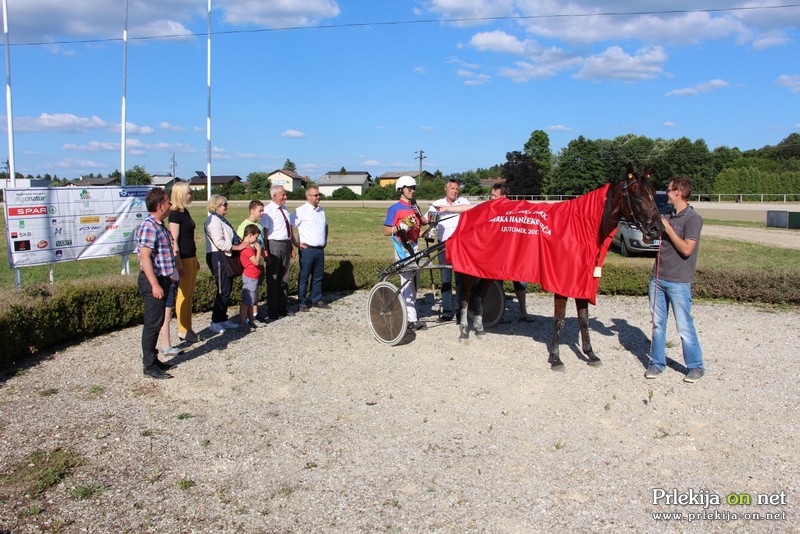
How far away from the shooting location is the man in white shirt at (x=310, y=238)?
9172 millimetres

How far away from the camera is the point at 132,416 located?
5215 millimetres

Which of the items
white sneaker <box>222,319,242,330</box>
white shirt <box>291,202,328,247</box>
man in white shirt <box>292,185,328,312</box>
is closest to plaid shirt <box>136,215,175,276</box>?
white sneaker <box>222,319,242,330</box>

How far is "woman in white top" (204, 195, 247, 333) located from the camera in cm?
766

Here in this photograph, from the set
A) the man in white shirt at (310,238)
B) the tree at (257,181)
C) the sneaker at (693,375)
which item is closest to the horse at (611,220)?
the sneaker at (693,375)

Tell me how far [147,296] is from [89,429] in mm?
1531

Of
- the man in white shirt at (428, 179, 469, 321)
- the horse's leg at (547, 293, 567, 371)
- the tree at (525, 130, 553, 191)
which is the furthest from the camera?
the tree at (525, 130, 553, 191)

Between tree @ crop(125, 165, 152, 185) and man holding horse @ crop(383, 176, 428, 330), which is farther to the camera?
tree @ crop(125, 165, 152, 185)

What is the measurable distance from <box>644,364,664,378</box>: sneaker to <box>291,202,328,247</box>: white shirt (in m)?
5.18

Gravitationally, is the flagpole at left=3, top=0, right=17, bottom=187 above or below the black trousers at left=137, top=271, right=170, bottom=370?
above

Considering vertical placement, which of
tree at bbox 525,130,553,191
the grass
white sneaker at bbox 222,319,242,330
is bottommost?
the grass

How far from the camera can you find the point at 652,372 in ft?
19.8

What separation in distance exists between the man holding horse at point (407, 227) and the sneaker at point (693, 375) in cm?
323

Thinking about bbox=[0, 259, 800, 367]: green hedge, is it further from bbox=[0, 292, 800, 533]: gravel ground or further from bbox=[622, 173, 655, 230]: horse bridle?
bbox=[622, 173, 655, 230]: horse bridle

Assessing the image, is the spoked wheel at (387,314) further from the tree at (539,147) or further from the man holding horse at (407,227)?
the tree at (539,147)
